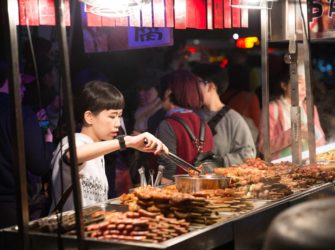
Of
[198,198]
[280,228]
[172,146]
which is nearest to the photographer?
[280,228]

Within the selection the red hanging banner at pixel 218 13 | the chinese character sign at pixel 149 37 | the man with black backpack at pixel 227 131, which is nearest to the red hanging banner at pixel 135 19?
the chinese character sign at pixel 149 37

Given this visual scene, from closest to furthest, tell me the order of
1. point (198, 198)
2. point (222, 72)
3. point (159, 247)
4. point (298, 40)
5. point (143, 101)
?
point (159, 247) → point (198, 198) → point (298, 40) → point (222, 72) → point (143, 101)

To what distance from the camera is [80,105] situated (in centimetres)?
529

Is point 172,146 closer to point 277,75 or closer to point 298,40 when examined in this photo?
point 298,40

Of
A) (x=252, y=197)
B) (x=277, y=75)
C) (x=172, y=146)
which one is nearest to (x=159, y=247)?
(x=252, y=197)

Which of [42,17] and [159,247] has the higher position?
[42,17]

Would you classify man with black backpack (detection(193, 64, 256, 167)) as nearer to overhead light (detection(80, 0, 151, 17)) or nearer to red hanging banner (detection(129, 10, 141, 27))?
red hanging banner (detection(129, 10, 141, 27))

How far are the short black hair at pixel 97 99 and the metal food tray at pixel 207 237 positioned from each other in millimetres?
932

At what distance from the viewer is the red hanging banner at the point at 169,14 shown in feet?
19.8

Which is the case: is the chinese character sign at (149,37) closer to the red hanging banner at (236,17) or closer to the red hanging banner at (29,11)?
the red hanging banner at (236,17)

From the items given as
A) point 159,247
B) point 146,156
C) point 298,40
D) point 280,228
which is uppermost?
point 298,40

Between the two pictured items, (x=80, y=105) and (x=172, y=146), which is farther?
(x=172, y=146)

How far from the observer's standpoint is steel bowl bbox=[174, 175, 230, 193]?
16.4 feet

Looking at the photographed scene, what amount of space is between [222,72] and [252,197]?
3.98m
